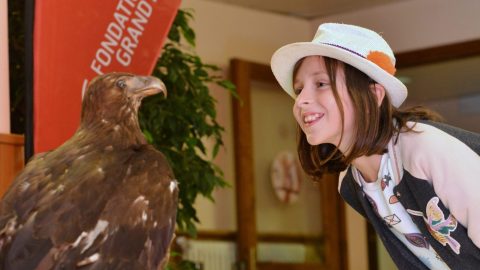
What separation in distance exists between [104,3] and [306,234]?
151 inches

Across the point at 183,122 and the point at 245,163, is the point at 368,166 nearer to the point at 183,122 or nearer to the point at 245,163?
the point at 183,122

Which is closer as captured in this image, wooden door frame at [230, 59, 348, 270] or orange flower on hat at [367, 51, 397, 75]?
orange flower on hat at [367, 51, 397, 75]

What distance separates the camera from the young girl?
6.37 ft

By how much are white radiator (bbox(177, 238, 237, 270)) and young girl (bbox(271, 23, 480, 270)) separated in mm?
3150

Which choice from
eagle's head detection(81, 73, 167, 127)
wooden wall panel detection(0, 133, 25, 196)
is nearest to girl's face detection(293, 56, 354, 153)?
eagle's head detection(81, 73, 167, 127)

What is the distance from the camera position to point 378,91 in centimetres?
209

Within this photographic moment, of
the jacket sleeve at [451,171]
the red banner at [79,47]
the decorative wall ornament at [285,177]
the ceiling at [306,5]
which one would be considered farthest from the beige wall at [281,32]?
the jacket sleeve at [451,171]

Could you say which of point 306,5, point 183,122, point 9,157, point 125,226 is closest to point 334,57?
point 125,226

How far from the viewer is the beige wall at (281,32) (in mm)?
5699

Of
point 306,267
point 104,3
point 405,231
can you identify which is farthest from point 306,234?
point 405,231

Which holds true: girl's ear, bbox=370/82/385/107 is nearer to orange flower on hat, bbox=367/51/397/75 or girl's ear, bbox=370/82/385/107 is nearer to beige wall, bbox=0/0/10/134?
orange flower on hat, bbox=367/51/397/75

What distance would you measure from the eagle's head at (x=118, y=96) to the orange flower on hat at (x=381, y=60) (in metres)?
0.49

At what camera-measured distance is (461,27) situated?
19.4ft

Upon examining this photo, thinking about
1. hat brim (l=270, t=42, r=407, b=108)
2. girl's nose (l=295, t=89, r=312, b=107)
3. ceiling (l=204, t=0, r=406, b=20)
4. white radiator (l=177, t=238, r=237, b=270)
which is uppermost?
ceiling (l=204, t=0, r=406, b=20)
